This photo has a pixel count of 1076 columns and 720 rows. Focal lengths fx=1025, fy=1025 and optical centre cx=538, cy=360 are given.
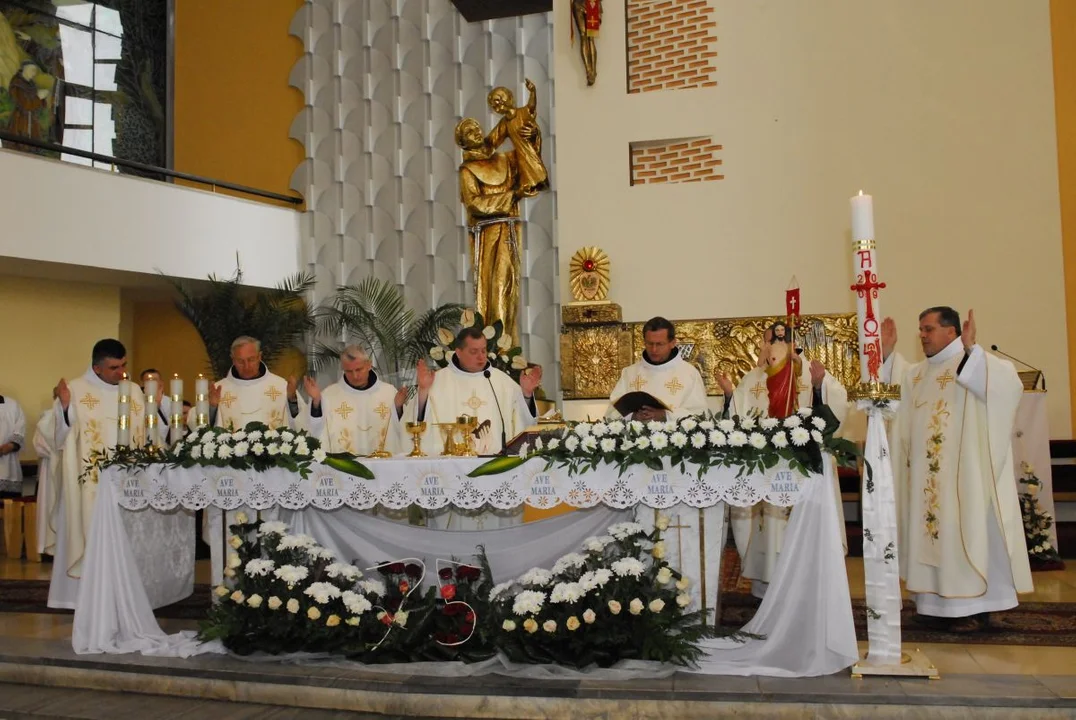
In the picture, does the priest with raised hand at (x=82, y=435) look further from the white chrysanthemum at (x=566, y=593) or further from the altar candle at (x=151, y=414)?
the white chrysanthemum at (x=566, y=593)

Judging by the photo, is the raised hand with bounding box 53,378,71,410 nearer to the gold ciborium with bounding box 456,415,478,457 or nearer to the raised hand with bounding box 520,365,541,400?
the gold ciborium with bounding box 456,415,478,457

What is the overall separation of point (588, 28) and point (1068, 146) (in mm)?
4448

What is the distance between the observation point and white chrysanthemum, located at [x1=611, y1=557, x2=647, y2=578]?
4723 mm

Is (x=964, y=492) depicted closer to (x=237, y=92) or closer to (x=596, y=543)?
(x=596, y=543)

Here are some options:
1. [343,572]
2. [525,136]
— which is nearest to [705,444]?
[343,572]

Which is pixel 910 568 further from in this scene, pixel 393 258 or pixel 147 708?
pixel 393 258

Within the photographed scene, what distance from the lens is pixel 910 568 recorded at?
5852 mm

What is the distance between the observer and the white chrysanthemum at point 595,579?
470cm

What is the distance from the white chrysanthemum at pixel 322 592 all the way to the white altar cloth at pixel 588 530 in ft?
1.42

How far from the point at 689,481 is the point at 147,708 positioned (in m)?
2.69

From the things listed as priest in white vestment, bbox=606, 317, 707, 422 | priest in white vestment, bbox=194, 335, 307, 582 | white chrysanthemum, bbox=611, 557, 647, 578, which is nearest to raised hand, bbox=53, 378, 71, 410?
priest in white vestment, bbox=194, 335, 307, 582

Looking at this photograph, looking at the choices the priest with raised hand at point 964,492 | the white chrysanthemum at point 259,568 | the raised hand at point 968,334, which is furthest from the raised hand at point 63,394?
the raised hand at point 968,334

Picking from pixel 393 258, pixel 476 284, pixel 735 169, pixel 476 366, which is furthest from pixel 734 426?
pixel 393 258

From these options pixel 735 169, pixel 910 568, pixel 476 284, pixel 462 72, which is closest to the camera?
pixel 910 568
